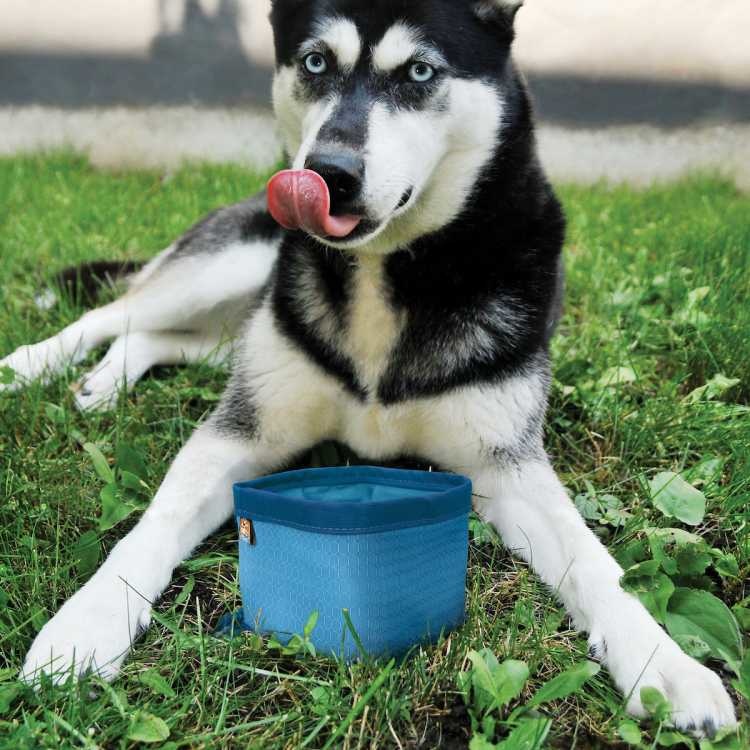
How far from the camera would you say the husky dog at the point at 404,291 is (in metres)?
1.67

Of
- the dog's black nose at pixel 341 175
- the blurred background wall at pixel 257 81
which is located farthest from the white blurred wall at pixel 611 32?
the dog's black nose at pixel 341 175

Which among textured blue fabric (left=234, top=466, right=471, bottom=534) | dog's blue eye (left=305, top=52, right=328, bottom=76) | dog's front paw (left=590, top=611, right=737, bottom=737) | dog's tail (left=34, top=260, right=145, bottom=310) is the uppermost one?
dog's blue eye (left=305, top=52, right=328, bottom=76)

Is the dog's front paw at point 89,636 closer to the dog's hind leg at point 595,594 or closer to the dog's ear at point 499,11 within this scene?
the dog's hind leg at point 595,594

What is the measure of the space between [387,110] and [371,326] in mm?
504

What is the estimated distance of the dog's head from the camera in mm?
1628

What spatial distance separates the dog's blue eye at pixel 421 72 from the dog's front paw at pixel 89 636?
1.25m

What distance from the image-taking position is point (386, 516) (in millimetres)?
1321

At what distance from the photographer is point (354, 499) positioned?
1523 mm

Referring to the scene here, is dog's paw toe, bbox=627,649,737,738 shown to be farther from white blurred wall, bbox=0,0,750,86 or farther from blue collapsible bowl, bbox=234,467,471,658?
white blurred wall, bbox=0,0,750,86

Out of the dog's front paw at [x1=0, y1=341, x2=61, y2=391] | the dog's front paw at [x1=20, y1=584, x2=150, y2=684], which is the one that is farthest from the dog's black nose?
the dog's front paw at [x1=0, y1=341, x2=61, y2=391]

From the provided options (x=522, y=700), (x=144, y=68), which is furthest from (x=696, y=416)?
(x=144, y=68)

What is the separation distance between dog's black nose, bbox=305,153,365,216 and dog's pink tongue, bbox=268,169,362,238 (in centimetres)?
2

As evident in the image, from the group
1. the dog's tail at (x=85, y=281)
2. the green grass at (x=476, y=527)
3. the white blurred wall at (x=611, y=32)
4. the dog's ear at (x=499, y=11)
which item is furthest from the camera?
the white blurred wall at (x=611, y=32)

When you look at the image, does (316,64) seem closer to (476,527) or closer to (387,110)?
(387,110)
